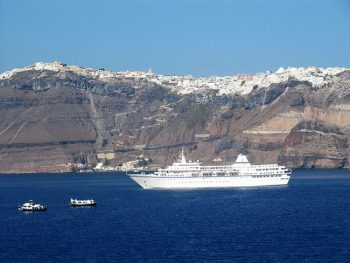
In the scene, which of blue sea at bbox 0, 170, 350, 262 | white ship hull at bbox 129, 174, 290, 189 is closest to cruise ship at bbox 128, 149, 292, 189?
white ship hull at bbox 129, 174, 290, 189

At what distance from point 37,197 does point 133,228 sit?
3746cm

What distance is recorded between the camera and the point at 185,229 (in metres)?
62.1

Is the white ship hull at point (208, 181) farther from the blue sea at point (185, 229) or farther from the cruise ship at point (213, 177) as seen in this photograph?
the blue sea at point (185, 229)

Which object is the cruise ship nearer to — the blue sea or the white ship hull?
the white ship hull

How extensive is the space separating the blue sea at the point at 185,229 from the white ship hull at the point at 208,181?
12.0 metres

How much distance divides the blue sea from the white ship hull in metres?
12.0

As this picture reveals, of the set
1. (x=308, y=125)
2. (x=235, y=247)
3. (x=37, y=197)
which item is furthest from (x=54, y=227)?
(x=308, y=125)

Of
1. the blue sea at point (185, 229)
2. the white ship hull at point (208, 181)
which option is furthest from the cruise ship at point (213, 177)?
the blue sea at point (185, 229)

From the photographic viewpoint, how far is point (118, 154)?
199 meters

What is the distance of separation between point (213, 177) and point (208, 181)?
2.57 feet

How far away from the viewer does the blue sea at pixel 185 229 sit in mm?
52000

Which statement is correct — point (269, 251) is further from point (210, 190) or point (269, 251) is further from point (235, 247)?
point (210, 190)

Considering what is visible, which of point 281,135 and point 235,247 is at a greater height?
point 281,135

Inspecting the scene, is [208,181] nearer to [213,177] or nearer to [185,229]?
[213,177]
